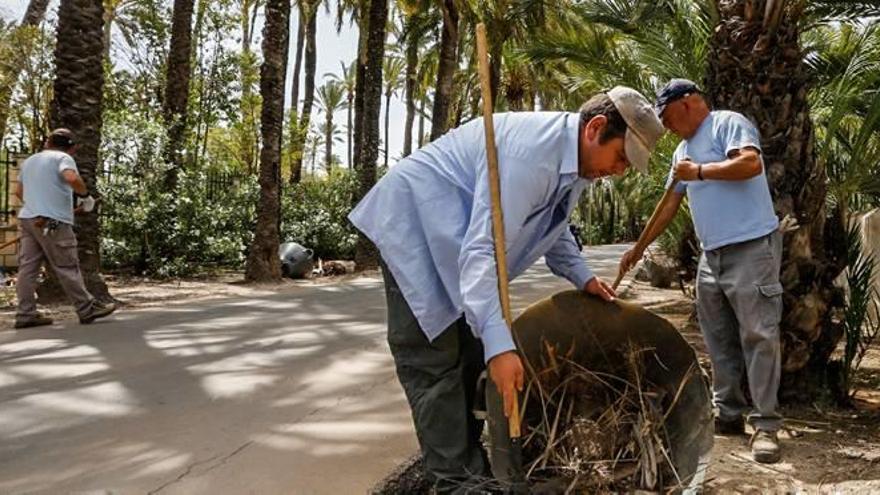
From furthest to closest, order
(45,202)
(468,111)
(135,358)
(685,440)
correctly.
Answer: (468,111), (45,202), (135,358), (685,440)

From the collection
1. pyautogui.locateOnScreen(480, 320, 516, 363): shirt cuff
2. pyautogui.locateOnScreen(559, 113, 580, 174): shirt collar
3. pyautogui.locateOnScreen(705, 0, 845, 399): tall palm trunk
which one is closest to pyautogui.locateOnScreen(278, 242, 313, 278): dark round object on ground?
pyautogui.locateOnScreen(705, 0, 845, 399): tall palm trunk

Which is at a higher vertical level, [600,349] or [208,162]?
[208,162]

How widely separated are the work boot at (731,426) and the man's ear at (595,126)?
218 cm

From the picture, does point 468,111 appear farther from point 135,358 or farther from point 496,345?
point 496,345

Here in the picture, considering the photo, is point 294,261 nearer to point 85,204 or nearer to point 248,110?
point 85,204

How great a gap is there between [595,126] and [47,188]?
5649 millimetres

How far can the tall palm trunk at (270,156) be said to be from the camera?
12008mm

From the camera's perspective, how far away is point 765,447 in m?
3.40

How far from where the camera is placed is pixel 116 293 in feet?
32.1

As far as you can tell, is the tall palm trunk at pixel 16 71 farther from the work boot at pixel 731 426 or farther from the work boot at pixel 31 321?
the work boot at pixel 731 426

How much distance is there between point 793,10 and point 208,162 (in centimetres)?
1228

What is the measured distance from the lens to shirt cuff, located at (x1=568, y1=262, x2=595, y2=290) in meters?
2.87

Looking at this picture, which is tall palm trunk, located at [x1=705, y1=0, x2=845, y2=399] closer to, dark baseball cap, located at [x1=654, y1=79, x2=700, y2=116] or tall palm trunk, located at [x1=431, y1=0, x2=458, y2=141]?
dark baseball cap, located at [x1=654, y1=79, x2=700, y2=116]

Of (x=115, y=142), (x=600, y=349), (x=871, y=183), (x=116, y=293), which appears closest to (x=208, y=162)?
(x=115, y=142)
